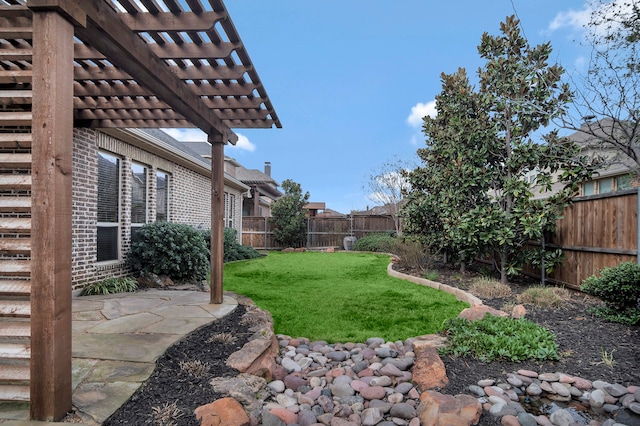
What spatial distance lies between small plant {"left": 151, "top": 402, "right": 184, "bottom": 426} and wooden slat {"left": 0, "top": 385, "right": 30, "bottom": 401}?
798 mm

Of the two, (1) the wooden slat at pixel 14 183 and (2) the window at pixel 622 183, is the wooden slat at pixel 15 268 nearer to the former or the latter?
(1) the wooden slat at pixel 14 183

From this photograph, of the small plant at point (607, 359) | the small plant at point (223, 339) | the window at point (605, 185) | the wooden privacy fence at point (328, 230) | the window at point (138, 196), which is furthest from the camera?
the wooden privacy fence at point (328, 230)

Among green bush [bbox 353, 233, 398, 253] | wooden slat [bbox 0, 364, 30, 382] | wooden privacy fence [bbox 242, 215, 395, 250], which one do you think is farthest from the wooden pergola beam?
wooden privacy fence [bbox 242, 215, 395, 250]

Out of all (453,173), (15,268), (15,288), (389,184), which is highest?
(389,184)

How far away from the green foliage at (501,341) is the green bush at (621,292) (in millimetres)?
1227

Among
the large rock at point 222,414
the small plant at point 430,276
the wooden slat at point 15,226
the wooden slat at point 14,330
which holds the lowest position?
the small plant at point 430,276

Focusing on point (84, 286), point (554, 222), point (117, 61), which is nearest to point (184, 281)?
point (84, 286)

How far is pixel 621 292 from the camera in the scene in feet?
14.2

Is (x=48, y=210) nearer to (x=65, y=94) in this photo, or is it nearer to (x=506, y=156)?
(x=65, y=94)

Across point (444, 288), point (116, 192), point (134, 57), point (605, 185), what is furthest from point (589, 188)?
point (134, 57)

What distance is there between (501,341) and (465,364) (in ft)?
1.71

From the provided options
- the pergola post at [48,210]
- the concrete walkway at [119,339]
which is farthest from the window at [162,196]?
the pergola post at [48,210]

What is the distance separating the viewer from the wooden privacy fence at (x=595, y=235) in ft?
16.7

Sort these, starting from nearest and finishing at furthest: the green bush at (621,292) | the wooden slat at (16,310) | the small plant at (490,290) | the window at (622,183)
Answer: the wooden slat at (16,310) < the green bush at (621,292) < the small plant at (490,290) < the window at (622,183)
